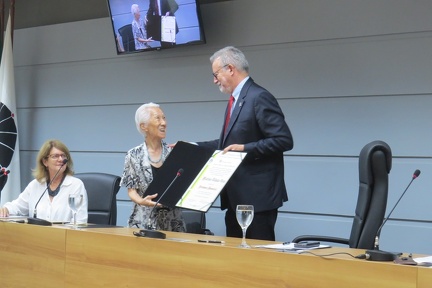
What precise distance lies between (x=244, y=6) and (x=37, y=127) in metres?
2.25

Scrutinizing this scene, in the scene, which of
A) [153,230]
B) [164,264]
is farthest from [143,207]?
[164,264]

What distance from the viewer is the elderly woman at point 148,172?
3.49 meters

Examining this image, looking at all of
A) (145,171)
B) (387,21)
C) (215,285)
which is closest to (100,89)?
(145,171)

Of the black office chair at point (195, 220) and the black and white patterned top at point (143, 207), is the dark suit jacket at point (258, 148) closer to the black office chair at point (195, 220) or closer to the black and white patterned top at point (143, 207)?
the black and white patterned top at point (143, 207)

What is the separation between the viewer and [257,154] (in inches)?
129

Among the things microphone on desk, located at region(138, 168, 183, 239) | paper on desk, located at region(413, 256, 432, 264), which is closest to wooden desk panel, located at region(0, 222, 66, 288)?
microphone on desk, located at region(138, 168, 183, 239)

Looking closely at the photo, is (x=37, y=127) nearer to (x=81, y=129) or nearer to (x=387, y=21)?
(x=81, y=129)

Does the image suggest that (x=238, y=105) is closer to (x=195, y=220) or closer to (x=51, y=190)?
(x=195, y=220)

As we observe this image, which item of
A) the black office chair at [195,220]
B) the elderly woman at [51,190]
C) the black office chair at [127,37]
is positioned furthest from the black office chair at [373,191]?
the black office chair at [127,37]

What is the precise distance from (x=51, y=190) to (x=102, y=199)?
365 mm

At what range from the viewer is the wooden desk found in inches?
79.0

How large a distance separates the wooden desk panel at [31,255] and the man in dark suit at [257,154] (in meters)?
0.92

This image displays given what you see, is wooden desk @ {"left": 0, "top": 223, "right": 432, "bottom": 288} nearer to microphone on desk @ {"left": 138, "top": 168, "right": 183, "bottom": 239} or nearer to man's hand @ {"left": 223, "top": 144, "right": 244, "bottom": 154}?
microphone on desk @ {"left": 138, "top": 168, "right": 183, "bottom": 239}

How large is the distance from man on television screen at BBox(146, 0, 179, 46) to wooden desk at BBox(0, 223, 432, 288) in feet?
7.05
